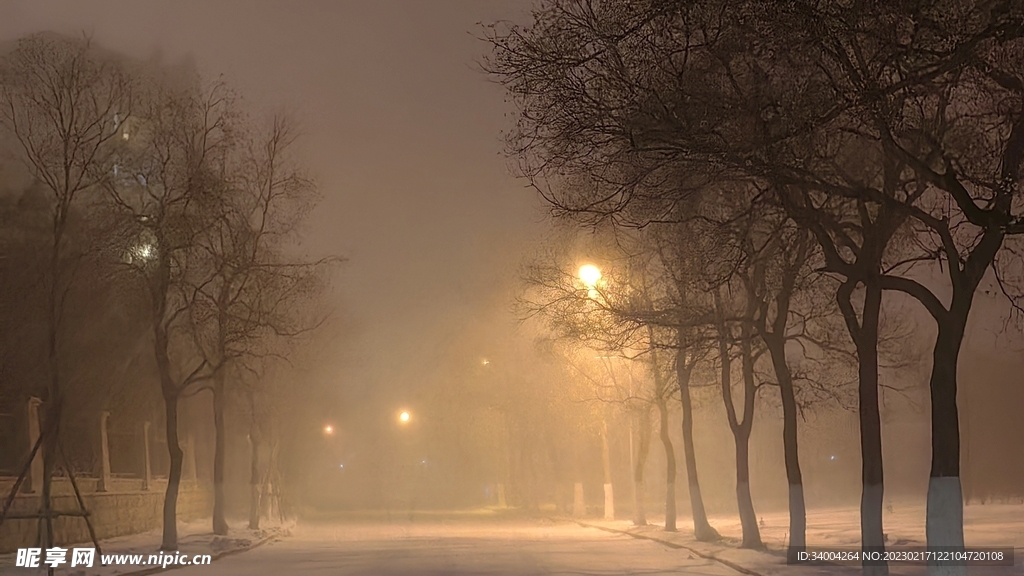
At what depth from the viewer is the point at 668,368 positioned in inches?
1412

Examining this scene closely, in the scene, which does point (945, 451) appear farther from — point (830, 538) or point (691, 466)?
Answer: point (691, 466)

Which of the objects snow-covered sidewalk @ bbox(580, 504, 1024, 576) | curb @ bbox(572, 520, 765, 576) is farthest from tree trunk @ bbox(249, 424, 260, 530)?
snow-covered sidewalk @ bbox(580, 504, 1024, 576)

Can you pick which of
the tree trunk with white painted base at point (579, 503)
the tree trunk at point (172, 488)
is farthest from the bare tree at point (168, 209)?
the tree trunk with white painted base at point (579, 503)

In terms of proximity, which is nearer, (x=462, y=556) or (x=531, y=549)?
(x=462, y=556)

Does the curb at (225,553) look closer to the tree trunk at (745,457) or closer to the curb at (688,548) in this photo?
the curb at (688,548)

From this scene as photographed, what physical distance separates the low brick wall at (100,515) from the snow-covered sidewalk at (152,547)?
41 centimetres

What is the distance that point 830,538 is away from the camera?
2848cm

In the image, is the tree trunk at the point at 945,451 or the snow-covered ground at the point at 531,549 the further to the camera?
the snow-covered ground at the point at 531,549

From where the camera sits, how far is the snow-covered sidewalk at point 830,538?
19.1m

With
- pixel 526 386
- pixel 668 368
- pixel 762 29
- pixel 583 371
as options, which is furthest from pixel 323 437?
pixel 762 29

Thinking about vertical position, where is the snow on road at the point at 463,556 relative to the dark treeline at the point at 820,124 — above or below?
below

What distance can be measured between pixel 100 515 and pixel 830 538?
69.2 ft

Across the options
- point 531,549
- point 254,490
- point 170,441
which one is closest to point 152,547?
point 170,441

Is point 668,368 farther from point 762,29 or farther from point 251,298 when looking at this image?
point 762,29
